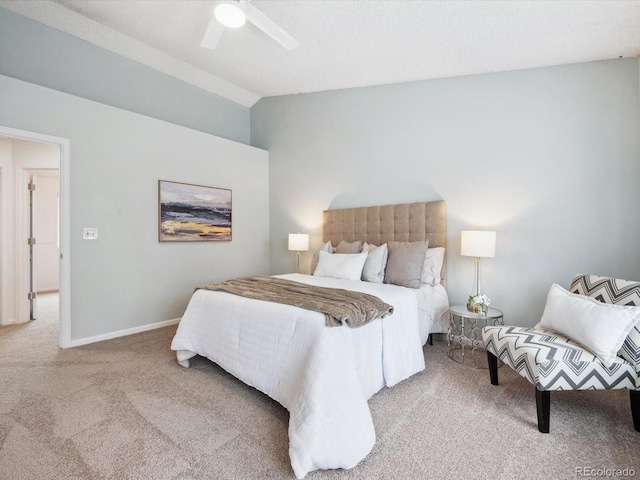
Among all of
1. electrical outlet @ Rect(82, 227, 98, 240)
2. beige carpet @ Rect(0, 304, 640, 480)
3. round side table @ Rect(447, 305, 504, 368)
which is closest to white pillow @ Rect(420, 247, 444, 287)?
round side table @ Rect(447, 305, 504, 368)

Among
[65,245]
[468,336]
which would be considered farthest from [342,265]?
[65,245]

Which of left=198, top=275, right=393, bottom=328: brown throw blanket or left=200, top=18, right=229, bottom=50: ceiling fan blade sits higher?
left=200, top=18, right=229, bottom=50: ceiling fan blade

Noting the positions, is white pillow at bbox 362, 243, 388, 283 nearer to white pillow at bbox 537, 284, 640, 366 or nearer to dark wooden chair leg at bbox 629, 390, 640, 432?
white pillow at bbox 537, 284, 640, 366

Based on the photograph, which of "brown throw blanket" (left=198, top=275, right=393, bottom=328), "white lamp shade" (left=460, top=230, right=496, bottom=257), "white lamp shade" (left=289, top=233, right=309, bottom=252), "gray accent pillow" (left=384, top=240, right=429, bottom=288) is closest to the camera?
"brown throw blanket" (left=198, top=275, right=393, bottom=328)

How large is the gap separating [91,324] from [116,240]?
0.93 metres

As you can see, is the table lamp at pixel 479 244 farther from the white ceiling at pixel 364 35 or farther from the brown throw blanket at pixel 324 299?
the white ceiling at pixel 364 35

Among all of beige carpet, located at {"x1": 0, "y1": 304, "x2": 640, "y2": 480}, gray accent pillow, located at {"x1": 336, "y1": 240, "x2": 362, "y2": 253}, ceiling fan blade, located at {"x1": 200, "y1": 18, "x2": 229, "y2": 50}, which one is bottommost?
beige carpet, located at {"x1": 0, "y1": 304, "x2": 640, "y2": 480}

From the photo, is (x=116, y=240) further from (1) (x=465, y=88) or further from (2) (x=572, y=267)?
(2) (x=572, y=267)

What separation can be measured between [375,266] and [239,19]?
2.49 m

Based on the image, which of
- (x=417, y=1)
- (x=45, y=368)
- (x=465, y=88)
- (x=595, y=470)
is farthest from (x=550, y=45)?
(x=45, y=368)

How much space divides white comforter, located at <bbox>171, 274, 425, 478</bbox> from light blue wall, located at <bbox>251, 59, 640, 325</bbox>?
129 cm

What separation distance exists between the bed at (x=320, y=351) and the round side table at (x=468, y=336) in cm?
20

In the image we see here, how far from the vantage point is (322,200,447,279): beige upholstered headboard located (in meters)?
3.51

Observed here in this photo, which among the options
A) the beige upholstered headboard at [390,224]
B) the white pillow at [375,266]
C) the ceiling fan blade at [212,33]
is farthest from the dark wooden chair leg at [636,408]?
the ceiling fan blade at [212,33]
